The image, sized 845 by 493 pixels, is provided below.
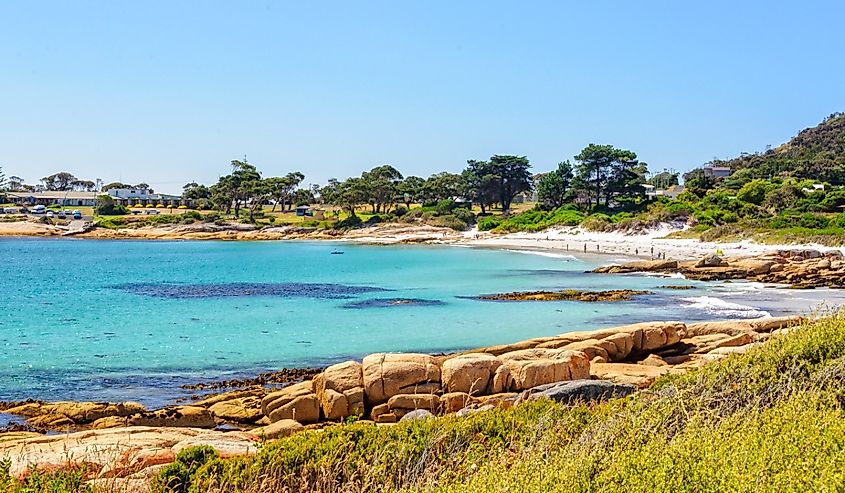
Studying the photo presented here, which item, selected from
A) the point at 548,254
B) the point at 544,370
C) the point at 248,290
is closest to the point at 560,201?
the point at 548,254

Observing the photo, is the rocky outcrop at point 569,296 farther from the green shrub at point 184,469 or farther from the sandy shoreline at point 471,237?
the green shrub at point 184,469

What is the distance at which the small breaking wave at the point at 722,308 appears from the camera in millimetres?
29780

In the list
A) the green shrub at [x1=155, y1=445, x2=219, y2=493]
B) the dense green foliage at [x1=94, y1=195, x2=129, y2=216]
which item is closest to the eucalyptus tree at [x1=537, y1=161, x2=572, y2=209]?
the dense green foliage at [x1=94, y1=195, x2=129, y2=216]

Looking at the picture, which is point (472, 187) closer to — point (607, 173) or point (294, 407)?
point (607, 173)

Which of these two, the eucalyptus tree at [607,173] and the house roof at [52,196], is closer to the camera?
the eucalyptus tree at [607,173]

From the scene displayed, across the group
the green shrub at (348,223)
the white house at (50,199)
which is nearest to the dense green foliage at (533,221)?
the green shrub at (348,223)

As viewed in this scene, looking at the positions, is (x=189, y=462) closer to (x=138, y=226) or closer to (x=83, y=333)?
(x=83, y=333)

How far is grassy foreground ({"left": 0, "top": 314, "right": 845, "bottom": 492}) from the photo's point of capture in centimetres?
640

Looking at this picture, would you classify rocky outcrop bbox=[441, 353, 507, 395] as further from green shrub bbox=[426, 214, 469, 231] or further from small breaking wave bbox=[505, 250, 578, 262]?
green shrub bbox=[426, 214, 469, 231]

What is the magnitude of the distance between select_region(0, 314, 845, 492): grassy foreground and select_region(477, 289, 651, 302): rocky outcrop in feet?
84.0

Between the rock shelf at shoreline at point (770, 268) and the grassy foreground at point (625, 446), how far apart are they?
33.7 m

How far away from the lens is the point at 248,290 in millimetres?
44625

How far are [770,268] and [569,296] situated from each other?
1591 cm

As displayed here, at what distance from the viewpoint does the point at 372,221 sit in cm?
11069
